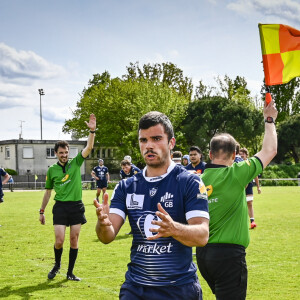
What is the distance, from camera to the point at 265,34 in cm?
674

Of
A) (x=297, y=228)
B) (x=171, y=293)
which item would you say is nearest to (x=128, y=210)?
(x=171, y=293)

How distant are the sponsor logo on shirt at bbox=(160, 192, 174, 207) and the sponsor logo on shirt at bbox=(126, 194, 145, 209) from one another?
6.8 inches

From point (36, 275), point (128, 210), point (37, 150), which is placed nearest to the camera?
point (128, 210)

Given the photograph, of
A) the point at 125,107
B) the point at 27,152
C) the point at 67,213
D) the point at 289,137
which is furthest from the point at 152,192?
the point at 27,152

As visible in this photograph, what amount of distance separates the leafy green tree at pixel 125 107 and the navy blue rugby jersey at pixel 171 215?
55572 millimetres

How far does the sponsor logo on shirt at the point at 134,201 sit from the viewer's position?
3701 mm

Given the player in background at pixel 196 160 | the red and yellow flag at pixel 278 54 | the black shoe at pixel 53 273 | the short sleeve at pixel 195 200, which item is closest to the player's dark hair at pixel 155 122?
the short sleeve at pixel 195 200

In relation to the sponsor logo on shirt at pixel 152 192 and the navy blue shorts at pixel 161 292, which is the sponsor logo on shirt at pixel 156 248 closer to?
the navy blue shorts at pixel 161 292

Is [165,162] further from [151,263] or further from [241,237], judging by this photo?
[241,237]

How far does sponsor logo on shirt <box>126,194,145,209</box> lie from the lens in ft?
12.1

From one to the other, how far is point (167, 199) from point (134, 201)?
0.28 meters

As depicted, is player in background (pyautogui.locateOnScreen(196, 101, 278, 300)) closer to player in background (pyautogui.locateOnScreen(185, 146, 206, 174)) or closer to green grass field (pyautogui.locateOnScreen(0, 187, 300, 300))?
green grass field (pyautogui.locateOnScreen(0, 187, 300, 300))

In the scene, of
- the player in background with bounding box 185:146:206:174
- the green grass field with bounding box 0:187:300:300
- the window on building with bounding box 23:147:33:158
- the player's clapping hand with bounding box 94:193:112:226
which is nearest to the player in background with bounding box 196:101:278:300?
→ the player's clapping hand with bounding box 94:193:112:226

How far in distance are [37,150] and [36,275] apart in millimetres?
67541
